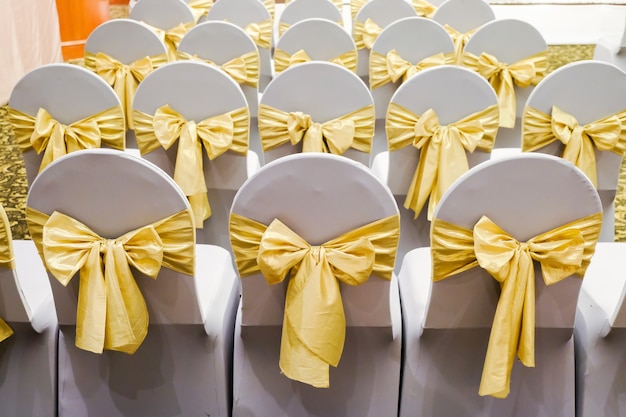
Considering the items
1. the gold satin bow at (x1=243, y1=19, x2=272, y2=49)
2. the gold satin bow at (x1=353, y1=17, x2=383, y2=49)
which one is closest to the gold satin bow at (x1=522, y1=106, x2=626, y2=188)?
the gold satin bow at (x1=353, y1=17, x2=383, y2=49)

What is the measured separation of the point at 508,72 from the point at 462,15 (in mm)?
932

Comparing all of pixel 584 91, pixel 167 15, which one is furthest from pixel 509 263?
pixel 167 15

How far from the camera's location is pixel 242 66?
3297 mm

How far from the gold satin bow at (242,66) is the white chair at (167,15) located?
980 millimetres

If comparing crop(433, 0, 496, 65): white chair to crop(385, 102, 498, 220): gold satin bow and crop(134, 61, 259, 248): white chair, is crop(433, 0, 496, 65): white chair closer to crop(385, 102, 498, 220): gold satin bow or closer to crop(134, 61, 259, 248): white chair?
crop(385, 102, 498, 220): gold satin bow

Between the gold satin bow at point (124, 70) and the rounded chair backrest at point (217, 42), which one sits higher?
the rounded chair backrest at point (217, 42)

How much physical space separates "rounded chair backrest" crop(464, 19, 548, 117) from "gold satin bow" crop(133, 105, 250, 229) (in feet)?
5.13

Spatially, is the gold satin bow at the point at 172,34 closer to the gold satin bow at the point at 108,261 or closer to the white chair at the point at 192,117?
the white chair at the point at 192,117

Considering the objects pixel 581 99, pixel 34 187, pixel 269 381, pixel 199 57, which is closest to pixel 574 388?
pixel 269 381

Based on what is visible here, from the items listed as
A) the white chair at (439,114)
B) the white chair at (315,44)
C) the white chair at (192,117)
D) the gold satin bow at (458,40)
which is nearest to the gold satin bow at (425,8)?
the gold satin bow at (458,40)

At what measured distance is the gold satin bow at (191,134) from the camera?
247 centimetres

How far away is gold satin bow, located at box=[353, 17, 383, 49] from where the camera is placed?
414 cm

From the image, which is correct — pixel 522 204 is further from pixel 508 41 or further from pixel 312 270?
pixel 508 41

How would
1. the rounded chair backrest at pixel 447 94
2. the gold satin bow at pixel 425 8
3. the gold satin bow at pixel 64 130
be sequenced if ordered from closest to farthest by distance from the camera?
the rounded chair backrest at pixel 447 94 → the gold satin bow at pixel 64 130 → the gold satin bow at pixel 425 8
